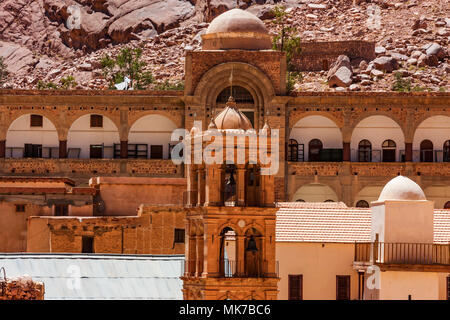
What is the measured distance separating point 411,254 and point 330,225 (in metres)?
5.89

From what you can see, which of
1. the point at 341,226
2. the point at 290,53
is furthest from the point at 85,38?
the point at 341,226

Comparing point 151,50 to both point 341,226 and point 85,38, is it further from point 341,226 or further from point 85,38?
point 341,226

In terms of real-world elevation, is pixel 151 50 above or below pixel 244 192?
above

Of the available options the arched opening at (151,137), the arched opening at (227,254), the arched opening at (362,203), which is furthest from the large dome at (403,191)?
the arched opening at (151,137)

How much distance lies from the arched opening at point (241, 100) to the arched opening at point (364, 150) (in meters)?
6.31

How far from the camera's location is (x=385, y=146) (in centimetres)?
8588

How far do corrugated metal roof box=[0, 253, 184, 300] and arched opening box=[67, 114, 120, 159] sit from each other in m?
29.8

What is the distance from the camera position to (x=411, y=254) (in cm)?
5225

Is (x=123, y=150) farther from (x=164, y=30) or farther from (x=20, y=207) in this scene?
(x=164, y=30)

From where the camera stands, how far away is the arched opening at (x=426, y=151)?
3361 inches

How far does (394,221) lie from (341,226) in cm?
493

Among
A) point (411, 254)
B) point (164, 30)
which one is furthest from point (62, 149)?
point (164, 30)

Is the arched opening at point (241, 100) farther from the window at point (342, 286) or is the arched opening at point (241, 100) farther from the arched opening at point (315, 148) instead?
the window at point (342, 286)

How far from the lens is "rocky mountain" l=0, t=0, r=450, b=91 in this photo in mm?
123688
